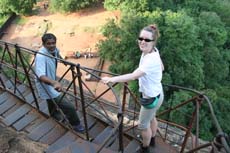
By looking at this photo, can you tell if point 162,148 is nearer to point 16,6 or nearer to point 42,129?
point 42,129

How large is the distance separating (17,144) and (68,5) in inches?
578

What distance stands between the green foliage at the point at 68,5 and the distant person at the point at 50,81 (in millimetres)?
13967

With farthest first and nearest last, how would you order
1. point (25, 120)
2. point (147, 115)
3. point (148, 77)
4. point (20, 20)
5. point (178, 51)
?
point (20, 20), point (178, 51), point (25, 120), point (147, 115), point (148, 77)

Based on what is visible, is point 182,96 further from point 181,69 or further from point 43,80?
point 43,80

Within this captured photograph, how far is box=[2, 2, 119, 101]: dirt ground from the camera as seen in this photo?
53.2 feet

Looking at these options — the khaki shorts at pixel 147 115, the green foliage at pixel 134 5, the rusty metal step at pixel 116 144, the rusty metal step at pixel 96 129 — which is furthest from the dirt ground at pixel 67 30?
the khaki shorts at pixel 147 115

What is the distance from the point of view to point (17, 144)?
4141 millimetres

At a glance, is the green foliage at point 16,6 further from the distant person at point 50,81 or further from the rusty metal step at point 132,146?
the rusty metal step at point 132,146

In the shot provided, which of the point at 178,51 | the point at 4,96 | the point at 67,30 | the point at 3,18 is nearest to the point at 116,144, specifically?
the point at 4,96

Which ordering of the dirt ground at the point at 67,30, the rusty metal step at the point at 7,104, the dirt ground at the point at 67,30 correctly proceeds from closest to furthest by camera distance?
the rusty metal step at the point at 7,104 → the dirt ground at the point at 67,30 → the dirt ground at the point at 67,30

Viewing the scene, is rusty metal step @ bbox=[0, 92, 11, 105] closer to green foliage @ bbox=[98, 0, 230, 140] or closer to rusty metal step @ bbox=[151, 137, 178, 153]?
rusty metal step @ bbox=[151, 137, 178, 153]

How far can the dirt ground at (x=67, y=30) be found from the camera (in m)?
16.2

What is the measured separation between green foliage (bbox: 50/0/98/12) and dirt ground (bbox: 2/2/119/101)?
0.53 m

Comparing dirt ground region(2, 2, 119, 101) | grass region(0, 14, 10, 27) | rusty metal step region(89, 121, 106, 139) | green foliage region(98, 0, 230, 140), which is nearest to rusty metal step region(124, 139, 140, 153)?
rusty metal step region(89, 121, 106, 139)
